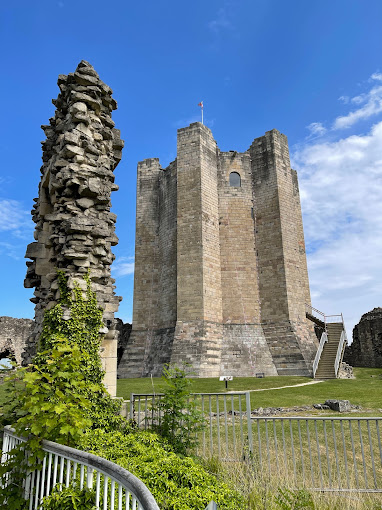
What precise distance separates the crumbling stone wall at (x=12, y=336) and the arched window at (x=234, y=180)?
56.1 feet

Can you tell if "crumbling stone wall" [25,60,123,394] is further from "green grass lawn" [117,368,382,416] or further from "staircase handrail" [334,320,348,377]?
"staircase handrail" [334,320,348,377]

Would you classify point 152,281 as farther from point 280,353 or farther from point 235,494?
point 235,494

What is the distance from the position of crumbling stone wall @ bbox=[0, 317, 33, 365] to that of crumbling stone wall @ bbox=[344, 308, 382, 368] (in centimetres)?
2384

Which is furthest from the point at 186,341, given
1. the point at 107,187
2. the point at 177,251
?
the point at 107,187

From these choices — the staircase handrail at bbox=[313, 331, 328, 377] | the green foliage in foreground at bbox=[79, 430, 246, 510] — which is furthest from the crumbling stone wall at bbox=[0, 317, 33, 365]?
the green foliage in foreground at bbox=[79, 430, 246, 510]

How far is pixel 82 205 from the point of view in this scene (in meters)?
6.80

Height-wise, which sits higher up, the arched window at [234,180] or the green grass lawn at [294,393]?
the arched window at [234,180]

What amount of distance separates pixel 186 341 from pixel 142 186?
12363 mm

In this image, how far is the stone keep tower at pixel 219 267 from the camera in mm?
20750

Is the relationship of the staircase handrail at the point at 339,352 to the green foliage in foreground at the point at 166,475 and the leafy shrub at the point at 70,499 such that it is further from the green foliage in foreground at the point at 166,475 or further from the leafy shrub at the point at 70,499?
the leafy shrub at the point at 70,499

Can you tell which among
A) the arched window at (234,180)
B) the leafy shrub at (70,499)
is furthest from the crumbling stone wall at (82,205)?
the arched window at (234,180)

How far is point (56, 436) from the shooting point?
147 inches

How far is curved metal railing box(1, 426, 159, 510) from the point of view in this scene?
215 centimetres

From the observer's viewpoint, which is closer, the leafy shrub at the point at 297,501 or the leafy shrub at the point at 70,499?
the leafy shrub at the point at 70,499
